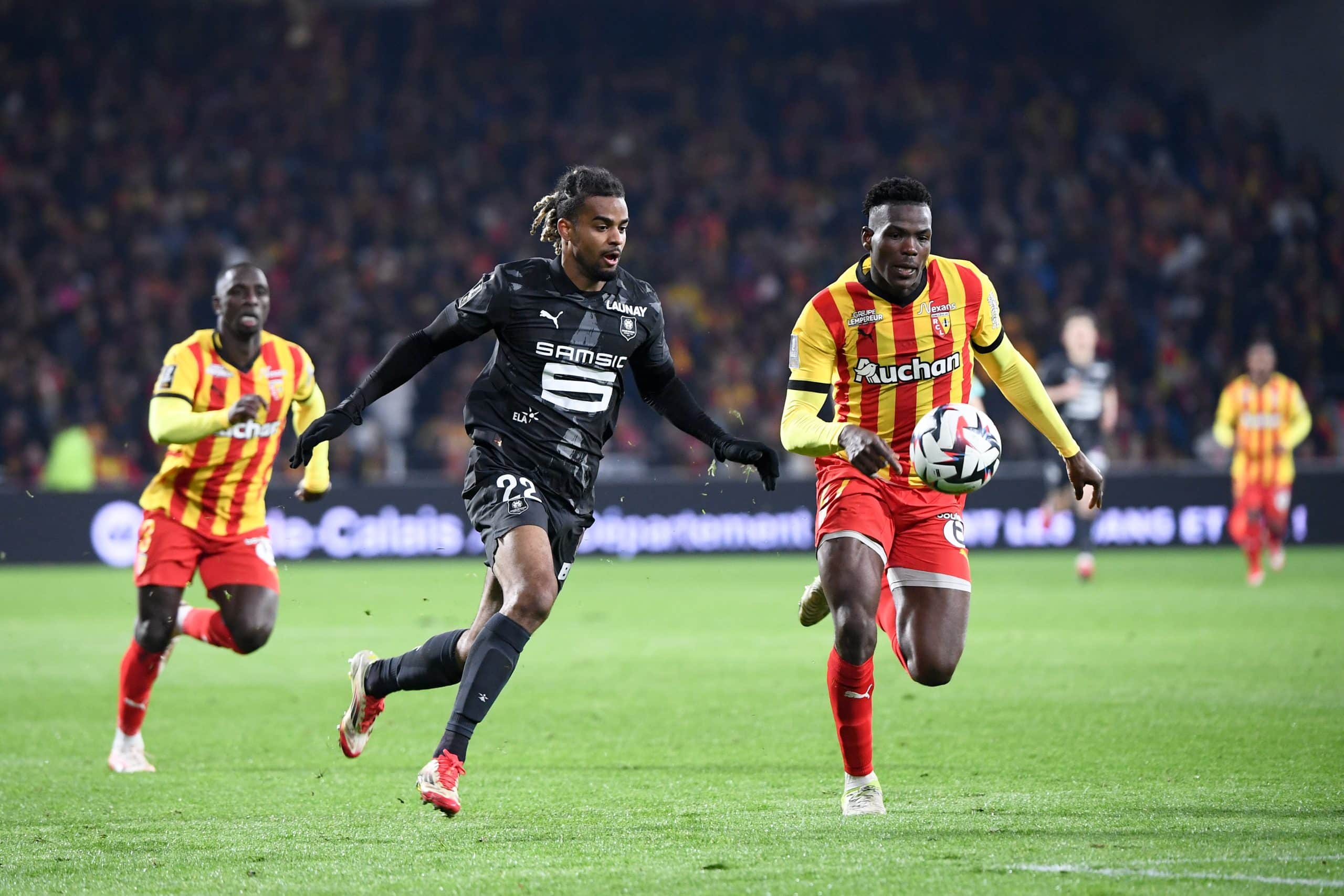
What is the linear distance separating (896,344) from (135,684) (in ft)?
12.0

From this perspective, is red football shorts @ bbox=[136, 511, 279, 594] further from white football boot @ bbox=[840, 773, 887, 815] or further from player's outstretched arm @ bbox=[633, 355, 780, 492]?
white football boot @ bbox=[840, 773, 887, 815]

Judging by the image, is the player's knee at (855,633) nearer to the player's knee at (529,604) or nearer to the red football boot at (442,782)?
the player's knee at (529,604)

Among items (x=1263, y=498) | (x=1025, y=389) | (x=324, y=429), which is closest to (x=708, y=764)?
(x=1025, y=389)

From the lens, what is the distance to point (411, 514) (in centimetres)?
1892

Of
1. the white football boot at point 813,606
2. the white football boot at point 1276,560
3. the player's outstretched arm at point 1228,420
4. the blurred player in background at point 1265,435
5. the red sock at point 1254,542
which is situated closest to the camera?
the white football boot at point 813,606

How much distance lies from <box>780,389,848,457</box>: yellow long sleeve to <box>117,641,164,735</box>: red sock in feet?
10.4

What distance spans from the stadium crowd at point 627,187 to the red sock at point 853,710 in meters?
15.0

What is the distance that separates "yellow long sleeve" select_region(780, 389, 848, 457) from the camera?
18.6 ft

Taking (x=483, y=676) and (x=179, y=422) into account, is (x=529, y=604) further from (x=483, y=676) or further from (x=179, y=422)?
(x=179, y=422)

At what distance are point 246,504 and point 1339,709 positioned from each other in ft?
17.3

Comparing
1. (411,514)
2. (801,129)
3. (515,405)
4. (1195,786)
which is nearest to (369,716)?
(515,405)

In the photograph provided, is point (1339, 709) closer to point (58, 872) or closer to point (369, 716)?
point (369, 716)

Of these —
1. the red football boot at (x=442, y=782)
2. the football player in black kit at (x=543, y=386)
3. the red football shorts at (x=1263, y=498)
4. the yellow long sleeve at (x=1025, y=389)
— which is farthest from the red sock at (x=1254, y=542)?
the red football boot at (x=442, y=782)

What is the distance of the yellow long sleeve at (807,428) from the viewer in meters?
5.68
